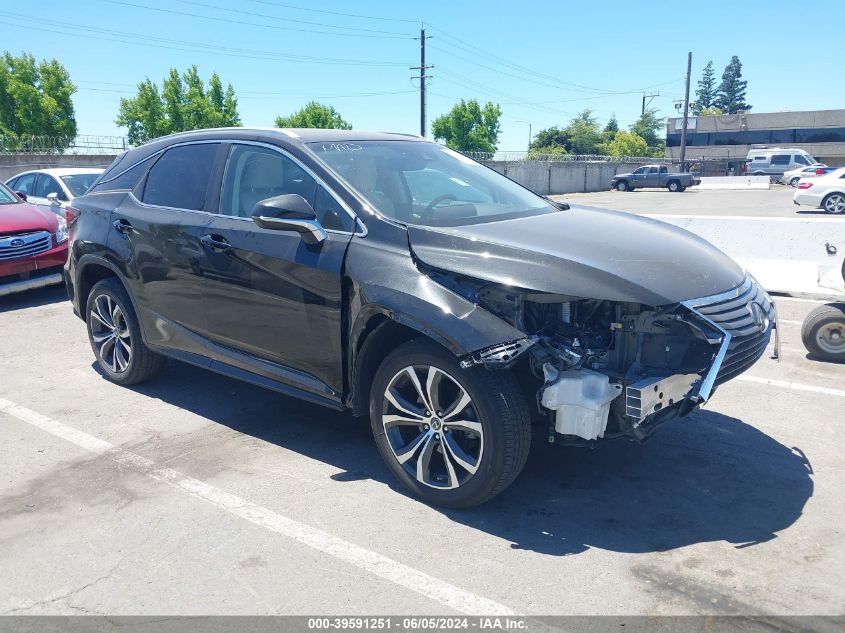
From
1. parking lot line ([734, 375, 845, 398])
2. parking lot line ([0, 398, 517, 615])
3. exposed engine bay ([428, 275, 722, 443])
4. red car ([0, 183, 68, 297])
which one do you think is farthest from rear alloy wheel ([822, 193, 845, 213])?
parking lot line ([0, 398, 517, 615])

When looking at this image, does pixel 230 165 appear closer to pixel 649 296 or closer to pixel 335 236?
pixel 335 236

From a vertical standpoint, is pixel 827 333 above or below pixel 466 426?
below

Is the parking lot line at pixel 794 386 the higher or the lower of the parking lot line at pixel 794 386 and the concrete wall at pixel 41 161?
the lower

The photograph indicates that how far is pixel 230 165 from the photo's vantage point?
463 centimetres

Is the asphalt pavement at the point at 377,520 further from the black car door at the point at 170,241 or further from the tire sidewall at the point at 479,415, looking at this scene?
the black car door at the point at 170,241

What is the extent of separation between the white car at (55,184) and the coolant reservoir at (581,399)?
9.74 metres

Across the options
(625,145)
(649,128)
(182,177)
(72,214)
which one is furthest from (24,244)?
(649,128)

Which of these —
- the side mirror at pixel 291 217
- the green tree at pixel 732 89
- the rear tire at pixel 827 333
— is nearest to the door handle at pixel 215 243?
the side mirror at pixel 291 217

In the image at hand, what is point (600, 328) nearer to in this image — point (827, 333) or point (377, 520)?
point (377, 520)

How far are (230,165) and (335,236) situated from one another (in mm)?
1177

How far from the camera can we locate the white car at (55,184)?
36.1 feet

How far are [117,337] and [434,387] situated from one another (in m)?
3.24

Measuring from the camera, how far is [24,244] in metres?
8.55

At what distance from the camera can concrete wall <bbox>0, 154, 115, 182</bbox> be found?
25.6 m
